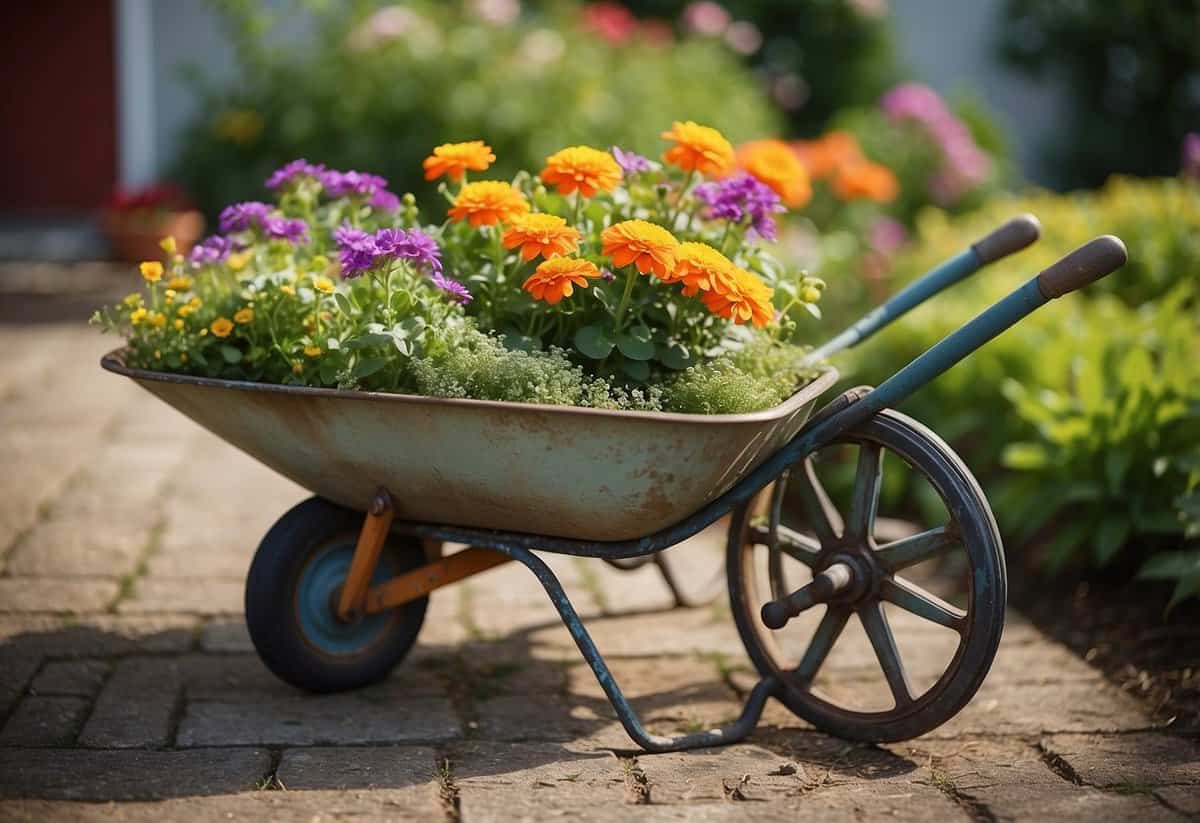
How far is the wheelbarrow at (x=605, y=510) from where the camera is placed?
2172mm

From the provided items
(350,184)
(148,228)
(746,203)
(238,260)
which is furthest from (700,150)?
(148,228)

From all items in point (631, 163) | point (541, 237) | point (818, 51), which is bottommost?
point (541, 237)

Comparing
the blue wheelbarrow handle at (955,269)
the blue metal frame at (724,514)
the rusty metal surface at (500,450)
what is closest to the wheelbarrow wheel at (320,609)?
the rusty metal surface at (500,450)

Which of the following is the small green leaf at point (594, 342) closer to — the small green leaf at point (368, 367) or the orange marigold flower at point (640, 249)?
the orange marigold flower at point (640, 249)

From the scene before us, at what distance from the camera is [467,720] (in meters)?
2.53

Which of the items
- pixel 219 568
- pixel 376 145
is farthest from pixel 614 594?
pixel 376 145

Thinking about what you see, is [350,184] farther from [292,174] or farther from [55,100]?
[55,100]

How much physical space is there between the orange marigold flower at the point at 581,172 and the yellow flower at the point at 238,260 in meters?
0.62

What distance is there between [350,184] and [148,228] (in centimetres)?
532

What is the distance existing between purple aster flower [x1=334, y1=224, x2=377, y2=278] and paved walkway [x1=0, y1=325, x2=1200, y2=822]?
2.75 feet

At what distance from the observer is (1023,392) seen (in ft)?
11.5

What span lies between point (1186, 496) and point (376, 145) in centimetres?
440

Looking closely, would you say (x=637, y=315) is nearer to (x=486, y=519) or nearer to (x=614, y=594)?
(x=486, y=519)

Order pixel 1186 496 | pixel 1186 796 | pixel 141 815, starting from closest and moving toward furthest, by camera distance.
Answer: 1. pixel 141 815
2. pixel 1186 796
3. pixel 1186 496
